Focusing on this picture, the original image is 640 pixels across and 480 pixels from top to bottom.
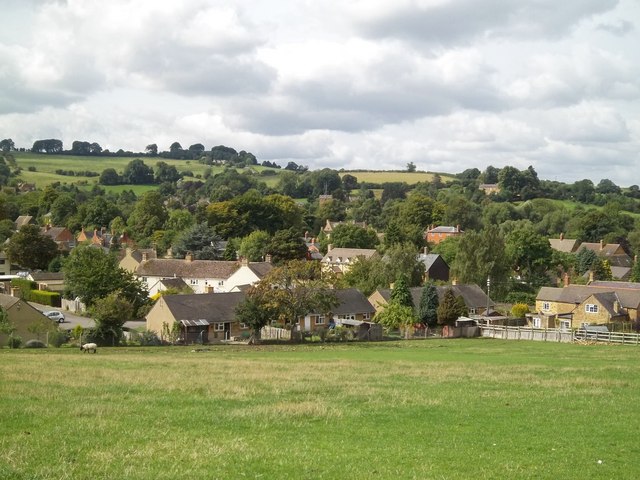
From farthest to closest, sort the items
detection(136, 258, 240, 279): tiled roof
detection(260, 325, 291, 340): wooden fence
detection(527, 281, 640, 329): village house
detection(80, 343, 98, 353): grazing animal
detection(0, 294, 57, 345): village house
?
detection(136, 258, 240, 279): tiled roof
detection(527, 281, 640, 329): village house
detection(260, 325, 291, 340): wooden fence
detection(0, 294, 57, 345): village house
detection(80, 343, 98, 353): grazing animal

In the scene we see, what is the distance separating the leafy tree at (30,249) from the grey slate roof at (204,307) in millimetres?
51011

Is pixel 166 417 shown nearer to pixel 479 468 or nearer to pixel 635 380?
pixel 479 468

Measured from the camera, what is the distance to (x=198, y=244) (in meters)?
110

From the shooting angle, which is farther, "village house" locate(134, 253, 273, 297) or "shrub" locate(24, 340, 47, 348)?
"village house" locate(134, 253, 273, 297)

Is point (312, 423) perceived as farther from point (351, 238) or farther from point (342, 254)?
point (351, 238)

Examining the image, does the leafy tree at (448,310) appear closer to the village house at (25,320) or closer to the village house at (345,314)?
the village house at (345,314)

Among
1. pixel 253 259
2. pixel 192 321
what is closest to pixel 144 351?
pixel 192 321

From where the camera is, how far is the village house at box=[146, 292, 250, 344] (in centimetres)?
6072

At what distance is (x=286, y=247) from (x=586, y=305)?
144 ft

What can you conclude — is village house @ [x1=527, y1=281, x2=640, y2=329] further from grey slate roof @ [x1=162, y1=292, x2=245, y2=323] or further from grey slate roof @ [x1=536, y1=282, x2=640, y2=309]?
grey slate roof @ [x1=162, y1=292, x2=245, y2=323]

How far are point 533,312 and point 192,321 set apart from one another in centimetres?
4260

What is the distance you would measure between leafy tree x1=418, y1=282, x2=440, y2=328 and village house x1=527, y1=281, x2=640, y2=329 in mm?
13355

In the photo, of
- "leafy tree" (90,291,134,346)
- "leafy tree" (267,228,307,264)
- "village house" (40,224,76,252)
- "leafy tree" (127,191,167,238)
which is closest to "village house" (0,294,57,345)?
"leafy tree" (90,291,134,346)

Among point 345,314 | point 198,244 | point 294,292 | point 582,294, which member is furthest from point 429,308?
point 198,244
